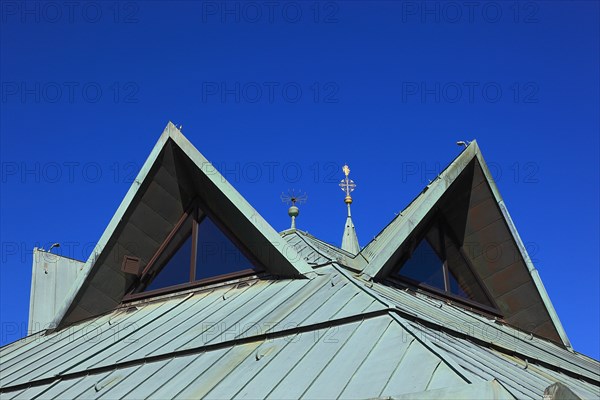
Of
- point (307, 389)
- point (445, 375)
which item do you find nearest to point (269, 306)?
point (307, 389)

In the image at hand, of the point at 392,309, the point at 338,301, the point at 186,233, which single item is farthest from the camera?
the point at 186,233

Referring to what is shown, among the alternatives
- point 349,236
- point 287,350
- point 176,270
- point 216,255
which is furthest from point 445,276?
point 349,236

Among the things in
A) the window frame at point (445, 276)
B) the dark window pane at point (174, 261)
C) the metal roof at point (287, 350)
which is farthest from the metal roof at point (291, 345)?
the dark window pane at point (174, 261)

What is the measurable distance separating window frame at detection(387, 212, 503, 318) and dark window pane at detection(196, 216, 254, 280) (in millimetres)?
2671

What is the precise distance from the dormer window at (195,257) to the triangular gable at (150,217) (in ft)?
0.51

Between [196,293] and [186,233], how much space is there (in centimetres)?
140

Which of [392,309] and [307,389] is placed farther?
[392,309]

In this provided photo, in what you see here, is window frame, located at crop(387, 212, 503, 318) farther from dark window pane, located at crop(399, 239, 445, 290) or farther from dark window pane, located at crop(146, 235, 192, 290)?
dark window pane, located at crop(146, 235, 192, 290)

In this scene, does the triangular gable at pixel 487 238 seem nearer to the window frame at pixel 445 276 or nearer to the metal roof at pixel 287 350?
the window frame at pixel 445 276

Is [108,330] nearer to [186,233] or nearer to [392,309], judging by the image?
[186,233]

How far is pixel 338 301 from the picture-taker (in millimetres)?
11891

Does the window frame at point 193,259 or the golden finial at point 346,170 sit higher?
the golden finial at point 346,170

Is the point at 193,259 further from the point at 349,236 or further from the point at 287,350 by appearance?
the point at 349,236

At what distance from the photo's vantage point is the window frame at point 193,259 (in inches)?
581
